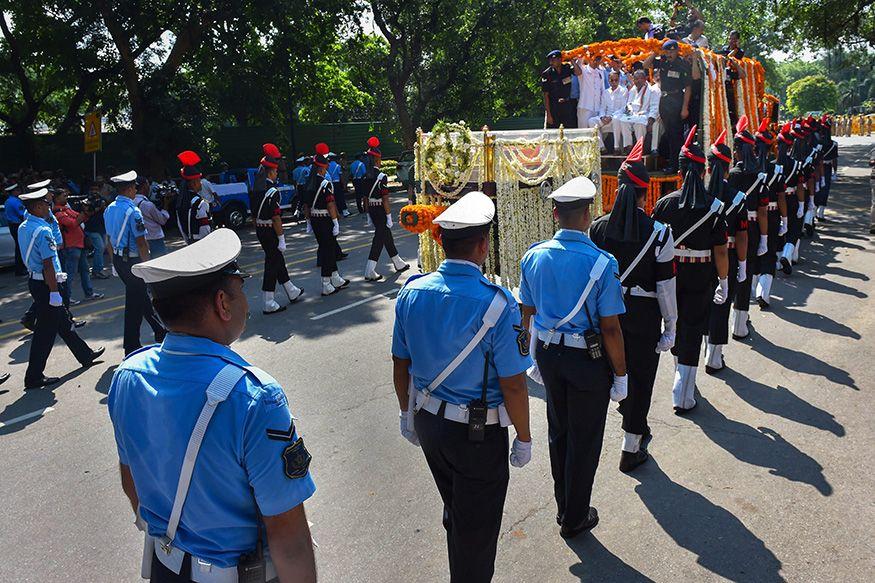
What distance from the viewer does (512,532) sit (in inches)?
173

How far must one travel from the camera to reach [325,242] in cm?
1057

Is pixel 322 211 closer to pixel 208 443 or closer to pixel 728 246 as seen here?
pixel 728 246

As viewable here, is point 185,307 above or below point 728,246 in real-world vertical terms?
above

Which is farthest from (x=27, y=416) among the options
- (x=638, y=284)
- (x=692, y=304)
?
(x=692, y=304)

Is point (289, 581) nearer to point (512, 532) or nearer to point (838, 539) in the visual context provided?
point (512, 532)

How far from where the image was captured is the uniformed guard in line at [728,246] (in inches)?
231

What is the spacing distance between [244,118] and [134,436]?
22355 millimetres

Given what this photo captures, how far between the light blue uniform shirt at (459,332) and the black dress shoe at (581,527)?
144cm

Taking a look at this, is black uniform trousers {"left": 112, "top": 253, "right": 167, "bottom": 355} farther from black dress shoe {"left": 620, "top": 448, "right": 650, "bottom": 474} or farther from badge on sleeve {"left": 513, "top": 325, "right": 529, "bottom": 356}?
badge on sleeve {"left": 513, "top": 325, "right": 529, "bottom": 356}

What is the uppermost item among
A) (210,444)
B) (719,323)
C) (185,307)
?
(185,307)

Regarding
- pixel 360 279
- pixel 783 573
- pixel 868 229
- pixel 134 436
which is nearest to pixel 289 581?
pixel 134 436

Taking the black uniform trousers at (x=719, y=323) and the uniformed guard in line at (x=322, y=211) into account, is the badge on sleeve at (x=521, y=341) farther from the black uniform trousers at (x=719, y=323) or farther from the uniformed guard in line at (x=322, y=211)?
the uniformed guard in line at (x=322, y=211)

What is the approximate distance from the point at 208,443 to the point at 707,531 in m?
3.43

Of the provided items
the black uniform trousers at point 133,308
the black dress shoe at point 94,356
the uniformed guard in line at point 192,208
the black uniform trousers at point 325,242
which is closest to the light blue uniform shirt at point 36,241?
the black uniform trousers at point 133,308
